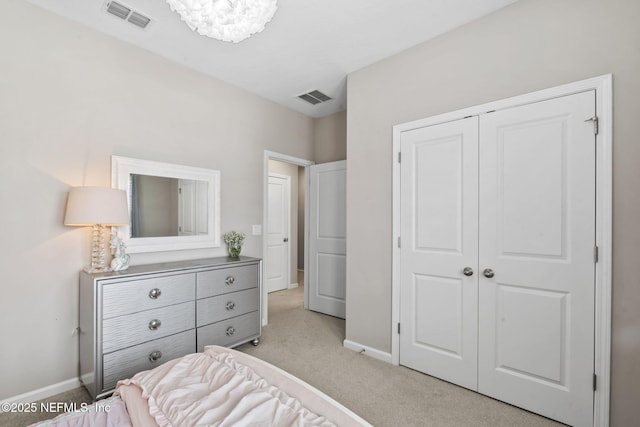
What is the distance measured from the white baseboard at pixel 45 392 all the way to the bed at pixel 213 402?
141cm

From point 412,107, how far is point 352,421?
7.63 feet

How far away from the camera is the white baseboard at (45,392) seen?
1971mm

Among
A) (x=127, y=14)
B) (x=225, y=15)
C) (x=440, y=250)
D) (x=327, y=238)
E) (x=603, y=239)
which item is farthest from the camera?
(x=327, y=238)

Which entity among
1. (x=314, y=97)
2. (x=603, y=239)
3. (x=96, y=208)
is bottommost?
(x=603, y=239)

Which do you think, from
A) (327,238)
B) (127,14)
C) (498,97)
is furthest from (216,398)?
(327,238)

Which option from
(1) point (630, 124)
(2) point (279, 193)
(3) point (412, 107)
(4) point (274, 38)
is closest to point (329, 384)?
(3) point (412, 107)

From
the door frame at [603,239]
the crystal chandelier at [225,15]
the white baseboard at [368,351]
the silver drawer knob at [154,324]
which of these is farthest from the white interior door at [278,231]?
the door frame at [603,239]

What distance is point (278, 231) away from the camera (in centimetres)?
532

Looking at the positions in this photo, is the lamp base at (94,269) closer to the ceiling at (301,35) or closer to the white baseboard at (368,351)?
the ceiling at (301,35)

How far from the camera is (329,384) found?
2256 mm

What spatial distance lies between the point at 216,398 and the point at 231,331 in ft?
5.46

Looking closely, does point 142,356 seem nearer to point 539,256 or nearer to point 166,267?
point 166,267

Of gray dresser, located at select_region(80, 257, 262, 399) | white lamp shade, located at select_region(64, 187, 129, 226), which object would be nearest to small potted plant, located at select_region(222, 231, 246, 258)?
gray dresser, located at select_region(80, 257, 262, 399)

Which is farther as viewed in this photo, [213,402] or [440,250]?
[440,250]
